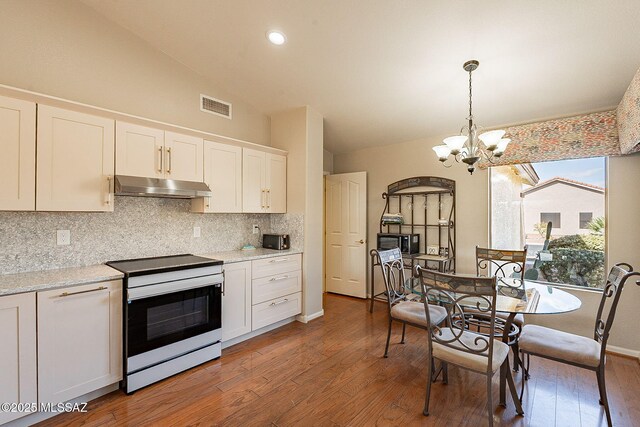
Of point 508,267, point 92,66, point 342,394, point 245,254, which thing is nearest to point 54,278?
point 245,254

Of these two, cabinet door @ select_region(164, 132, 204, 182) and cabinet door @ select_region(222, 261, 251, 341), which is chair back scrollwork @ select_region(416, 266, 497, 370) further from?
cabinet door @ select_region(164, 132, 204, 182)

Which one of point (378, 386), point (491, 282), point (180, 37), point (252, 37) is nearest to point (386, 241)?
point (378, 386)

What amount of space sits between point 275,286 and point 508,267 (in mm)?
2940

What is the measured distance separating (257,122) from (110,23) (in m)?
1.77

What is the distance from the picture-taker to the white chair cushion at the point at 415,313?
2.70 m

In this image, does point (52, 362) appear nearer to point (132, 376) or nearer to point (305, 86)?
point (132, 376)

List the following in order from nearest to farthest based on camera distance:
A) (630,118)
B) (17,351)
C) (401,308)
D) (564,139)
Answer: (17,351), (630,118), (401,308), (564,139)

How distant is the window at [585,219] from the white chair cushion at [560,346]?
1672 millimetres

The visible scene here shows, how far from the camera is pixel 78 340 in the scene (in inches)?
83.6

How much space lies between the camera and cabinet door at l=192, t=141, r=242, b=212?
3.18 m

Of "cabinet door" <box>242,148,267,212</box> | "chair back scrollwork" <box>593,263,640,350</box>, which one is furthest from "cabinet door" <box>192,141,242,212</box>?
"chair back scrollwork" <box>593,263,640,350</box>

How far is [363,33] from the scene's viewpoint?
257cm

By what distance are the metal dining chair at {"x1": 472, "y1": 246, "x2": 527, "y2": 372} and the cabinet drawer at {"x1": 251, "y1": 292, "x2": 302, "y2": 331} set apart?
6.74 feet

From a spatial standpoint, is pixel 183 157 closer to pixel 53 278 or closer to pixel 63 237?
pixel 63 237
